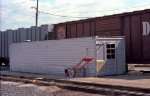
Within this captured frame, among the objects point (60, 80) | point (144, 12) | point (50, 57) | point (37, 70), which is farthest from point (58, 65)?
point (144, 12)

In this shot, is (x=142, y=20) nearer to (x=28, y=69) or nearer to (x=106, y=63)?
(x=106, y=63)

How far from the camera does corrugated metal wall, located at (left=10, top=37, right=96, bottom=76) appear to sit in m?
24.2

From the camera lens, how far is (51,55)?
89.8ft

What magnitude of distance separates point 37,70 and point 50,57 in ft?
7.54

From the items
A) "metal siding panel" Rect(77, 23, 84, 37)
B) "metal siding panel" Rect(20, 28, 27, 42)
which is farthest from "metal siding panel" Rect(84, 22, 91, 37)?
"metal siding panel" Rect(20, 28, 27, 42)

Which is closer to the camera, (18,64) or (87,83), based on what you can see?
(87,83)

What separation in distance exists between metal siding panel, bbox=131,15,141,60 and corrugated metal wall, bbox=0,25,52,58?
10.6 metres

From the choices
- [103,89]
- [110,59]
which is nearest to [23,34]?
[110,59]

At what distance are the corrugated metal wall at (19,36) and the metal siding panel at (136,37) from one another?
10.6 meters

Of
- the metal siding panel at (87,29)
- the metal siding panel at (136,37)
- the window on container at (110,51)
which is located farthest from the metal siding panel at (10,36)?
the metal siding panel at (136,37)

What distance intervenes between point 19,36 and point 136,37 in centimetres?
1634

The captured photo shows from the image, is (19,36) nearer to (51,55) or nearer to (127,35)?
(51,55)

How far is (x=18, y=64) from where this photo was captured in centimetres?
3191

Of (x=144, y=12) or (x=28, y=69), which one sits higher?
(x=144, y=12)
